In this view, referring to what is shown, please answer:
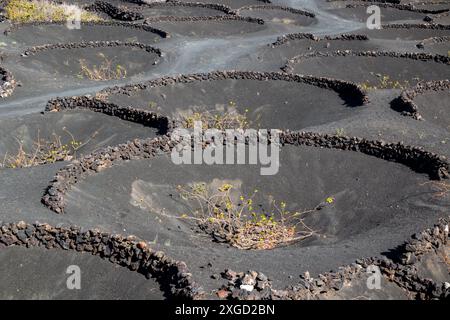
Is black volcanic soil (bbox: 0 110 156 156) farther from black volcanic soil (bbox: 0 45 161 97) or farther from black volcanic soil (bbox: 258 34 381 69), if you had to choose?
black volcanic soil (bbox: 258 34 381 69)

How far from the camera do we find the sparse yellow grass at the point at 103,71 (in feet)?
106

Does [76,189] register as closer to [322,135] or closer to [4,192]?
[4,192]

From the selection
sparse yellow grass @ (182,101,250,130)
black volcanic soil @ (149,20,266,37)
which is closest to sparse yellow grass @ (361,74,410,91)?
sparse yellow grass @ (182,101,250,130)

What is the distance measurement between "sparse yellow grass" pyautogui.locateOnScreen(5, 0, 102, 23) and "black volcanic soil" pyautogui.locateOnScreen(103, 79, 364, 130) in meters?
19.3

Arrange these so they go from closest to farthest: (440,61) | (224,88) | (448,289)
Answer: (448,289) < (224,88) < (440,61)

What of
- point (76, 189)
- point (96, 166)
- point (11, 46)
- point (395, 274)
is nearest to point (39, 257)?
point (76, 189)

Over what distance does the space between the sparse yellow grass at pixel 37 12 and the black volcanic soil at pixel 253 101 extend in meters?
19.3

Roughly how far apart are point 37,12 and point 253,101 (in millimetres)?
24837

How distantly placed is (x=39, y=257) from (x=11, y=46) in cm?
2722

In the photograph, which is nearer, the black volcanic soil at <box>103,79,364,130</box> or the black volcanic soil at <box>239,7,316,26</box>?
the black volcanic soil at <box>103,79,364,130</box>

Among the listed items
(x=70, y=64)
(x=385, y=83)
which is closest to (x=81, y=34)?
(x=70, y=64)

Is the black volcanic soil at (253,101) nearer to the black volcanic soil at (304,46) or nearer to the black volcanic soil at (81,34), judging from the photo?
the black volcanic soil at (304,46)

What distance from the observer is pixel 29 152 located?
21.7 m

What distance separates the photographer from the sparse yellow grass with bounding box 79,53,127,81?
3228 centimetres
